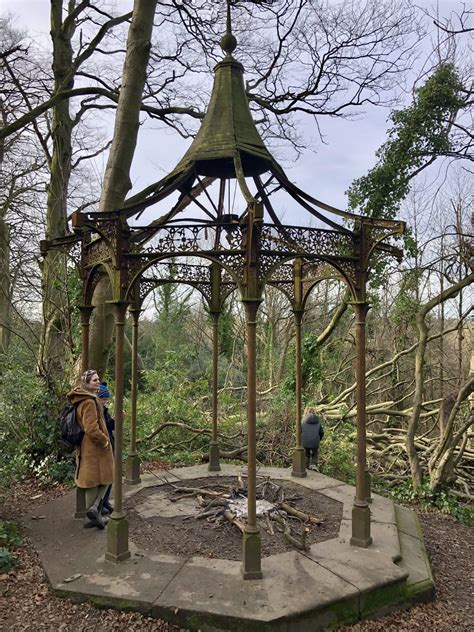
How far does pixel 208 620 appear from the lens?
338 cm

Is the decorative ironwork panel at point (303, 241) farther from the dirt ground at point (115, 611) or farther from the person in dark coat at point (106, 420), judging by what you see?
the dirt ground at point (115, 611)

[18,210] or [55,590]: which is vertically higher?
[18,210]

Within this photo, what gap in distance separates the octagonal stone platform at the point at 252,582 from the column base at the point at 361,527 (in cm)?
9

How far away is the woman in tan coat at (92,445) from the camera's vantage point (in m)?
4.81

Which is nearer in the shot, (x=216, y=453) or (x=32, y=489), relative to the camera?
(x=32, y=489)

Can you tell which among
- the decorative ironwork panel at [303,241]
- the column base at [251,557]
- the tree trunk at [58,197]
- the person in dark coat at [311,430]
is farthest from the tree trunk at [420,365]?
the tree trunk at [58,197]

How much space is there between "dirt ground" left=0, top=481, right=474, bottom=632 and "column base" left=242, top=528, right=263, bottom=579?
727mm

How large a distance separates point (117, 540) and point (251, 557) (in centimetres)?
125

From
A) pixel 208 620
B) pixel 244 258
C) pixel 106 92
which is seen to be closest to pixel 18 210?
pixel 106 92

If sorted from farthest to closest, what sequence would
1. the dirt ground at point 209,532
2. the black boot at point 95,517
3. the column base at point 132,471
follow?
the column base at point 132,471 → the black boot at point 95,517 → the dirt ground at point 209,532

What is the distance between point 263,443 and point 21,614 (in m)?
6.27

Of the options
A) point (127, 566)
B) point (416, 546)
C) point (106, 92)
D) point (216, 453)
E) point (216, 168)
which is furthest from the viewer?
point (106, 92)

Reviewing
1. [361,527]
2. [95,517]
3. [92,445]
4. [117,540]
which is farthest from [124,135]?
[361,527]

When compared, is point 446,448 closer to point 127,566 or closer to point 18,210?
point 127,566
